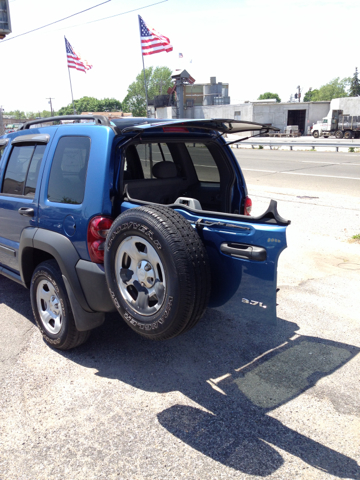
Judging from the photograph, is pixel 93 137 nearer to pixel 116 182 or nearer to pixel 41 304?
pixel 116 182

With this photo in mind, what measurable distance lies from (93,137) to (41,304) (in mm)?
1643

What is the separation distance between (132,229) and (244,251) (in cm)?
76

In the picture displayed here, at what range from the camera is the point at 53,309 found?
3.82 meters

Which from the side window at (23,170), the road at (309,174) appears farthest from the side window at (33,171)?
the road at (309,174)

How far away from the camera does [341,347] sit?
3.84 metres

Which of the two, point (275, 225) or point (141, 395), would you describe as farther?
point (141, 395)

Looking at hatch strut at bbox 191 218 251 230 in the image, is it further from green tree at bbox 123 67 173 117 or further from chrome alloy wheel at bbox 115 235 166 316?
green tree at bbox 123 67 173 117

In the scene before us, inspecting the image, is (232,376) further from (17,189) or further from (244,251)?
(17,189)

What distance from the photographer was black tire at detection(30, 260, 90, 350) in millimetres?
3596

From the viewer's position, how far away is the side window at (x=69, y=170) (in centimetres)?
345

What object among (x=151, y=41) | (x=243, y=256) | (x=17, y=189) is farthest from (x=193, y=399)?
(x=151, y=41)

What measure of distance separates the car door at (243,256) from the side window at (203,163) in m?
1.53

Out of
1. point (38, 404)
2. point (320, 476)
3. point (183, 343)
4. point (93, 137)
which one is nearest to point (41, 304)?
point (38, 404)

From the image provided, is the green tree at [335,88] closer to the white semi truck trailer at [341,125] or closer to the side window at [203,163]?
the white semi truck trailer at [341,125]
